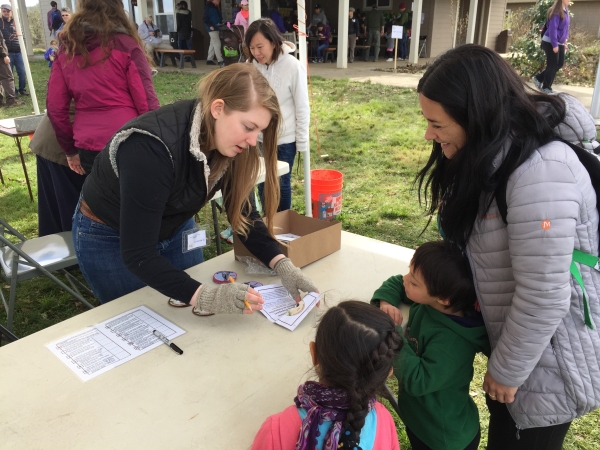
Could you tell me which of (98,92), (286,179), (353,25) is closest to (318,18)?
(353,25)

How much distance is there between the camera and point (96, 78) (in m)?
2.65

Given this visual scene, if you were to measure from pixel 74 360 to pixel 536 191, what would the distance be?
1272mm

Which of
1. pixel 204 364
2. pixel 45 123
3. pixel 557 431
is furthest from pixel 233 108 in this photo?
pixel 45 123

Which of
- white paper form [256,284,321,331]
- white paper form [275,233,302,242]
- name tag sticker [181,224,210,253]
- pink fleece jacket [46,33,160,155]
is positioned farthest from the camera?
pink fleece jacket [46,33,160,155]

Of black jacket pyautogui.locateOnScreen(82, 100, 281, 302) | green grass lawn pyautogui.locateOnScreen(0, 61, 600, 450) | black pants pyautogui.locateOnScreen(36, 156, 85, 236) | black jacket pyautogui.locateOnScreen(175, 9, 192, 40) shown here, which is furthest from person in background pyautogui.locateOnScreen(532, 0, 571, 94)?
black jacket pyautogui.locateOnScreen(175, 9, 192, 40)

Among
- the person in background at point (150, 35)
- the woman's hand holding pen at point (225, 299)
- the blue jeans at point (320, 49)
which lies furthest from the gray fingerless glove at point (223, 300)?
the blue jeans at point (320, 49)

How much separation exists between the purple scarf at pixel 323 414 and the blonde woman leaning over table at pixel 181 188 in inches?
20.8

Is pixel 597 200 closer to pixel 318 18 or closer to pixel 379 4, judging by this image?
pixel 318 18

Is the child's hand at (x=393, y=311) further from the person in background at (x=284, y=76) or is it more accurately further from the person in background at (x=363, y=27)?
the person in background at (x=363, y=27)

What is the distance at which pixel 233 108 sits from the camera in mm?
1476

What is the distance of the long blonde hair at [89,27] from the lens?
8.34ft

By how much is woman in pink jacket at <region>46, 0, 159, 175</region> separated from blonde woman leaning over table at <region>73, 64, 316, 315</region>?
1.17 metres

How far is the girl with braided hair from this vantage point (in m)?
0.96

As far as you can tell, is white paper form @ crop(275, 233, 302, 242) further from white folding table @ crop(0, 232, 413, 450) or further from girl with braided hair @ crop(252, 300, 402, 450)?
girl with braided hair @ crop(252, 300, 402, 450)
